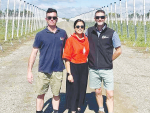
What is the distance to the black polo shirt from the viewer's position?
356 centimetres

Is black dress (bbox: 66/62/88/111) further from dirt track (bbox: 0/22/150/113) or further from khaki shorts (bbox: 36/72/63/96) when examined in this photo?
dirt track (bbox: 0/22/150/113)

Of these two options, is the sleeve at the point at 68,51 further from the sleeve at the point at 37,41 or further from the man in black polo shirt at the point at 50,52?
the sleeve at the point at 37,41

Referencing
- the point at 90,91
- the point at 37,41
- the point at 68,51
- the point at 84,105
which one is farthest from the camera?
the point at 90,91

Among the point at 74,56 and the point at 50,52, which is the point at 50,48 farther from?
the point at 74,56

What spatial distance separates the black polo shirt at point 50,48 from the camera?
3.56m

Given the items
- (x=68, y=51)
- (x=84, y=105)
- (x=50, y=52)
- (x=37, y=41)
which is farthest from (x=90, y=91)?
(x=37, y=41)

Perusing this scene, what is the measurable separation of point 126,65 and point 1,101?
19.2 ft

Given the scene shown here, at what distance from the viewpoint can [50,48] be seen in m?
3.60

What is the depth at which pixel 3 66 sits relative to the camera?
358 inches

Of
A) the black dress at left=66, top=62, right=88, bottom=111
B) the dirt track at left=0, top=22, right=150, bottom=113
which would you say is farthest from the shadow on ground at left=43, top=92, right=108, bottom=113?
the black dress at left=66, top=62, right=88, bottom=111

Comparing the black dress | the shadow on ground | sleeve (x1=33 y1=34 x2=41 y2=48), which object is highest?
sleeve (x1=33 y1=34 x2=41 y2=48)

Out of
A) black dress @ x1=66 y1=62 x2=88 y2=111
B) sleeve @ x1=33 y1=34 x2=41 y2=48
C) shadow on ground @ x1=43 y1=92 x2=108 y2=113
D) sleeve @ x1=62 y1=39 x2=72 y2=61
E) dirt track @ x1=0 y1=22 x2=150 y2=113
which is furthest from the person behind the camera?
dirt track @ x1=0 y1=22 x2=150 y2=113

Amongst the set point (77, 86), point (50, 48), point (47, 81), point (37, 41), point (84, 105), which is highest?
point (37, 41)

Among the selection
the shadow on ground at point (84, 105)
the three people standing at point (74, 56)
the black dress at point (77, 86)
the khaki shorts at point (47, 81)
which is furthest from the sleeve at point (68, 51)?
the shadow on ground at point (84, 105)
